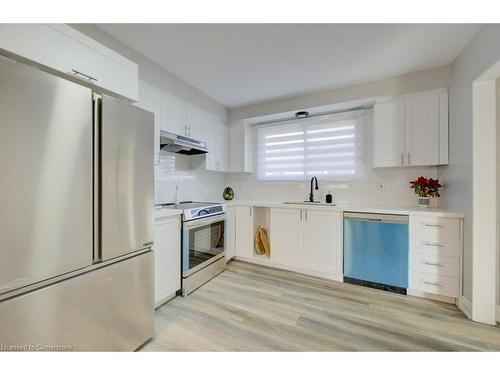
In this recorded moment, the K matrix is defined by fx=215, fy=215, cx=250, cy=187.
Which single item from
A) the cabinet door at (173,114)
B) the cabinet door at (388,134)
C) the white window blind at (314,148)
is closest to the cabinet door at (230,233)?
the white window blind at (314,148)

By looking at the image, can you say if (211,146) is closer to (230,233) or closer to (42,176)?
(230,233)

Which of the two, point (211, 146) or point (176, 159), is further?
point (211, 146)

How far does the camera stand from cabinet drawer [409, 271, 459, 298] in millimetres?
2127

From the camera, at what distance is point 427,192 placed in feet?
8.29

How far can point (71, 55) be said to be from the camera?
136 centimetres

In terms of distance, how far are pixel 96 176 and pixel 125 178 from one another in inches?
6.9

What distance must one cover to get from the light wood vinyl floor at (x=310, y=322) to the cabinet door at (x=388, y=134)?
1572mm

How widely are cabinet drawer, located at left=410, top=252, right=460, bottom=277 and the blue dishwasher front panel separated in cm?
9

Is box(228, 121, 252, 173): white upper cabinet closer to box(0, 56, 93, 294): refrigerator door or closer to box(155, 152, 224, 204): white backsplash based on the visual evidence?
box(155, 152, 224, 204): white backsplash

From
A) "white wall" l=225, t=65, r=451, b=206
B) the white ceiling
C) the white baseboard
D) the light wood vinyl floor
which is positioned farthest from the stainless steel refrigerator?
the white baseboard

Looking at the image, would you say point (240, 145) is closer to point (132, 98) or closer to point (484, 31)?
point (132, 98)

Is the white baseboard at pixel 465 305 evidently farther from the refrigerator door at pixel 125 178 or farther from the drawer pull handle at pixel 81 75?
the drawer pull handle at pixel 81 75

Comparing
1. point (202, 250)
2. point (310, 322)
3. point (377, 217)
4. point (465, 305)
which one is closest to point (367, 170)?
point (377, 217)
